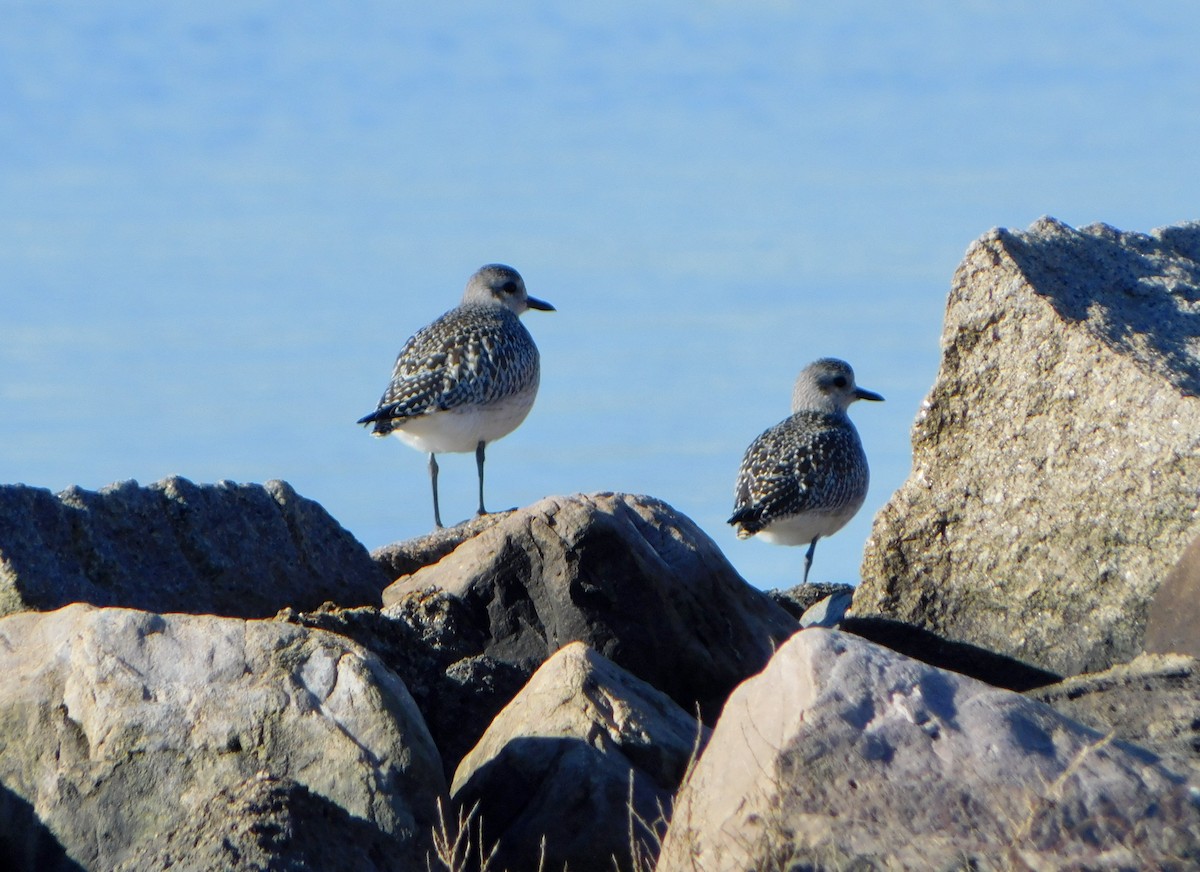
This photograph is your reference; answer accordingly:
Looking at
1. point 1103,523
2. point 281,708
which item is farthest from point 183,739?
point 1103,523

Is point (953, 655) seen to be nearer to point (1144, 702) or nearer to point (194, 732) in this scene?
point (1144, 702)

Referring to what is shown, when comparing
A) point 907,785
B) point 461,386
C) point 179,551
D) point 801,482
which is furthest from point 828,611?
point 907,785

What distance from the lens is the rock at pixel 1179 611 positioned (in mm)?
7199

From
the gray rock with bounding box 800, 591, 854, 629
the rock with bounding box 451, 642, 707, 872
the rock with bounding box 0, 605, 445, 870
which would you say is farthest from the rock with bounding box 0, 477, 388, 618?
the gray rock with bounding box 800, 591, 854, 629

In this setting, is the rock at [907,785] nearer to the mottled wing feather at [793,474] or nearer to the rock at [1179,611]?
the rock at [1179,611]

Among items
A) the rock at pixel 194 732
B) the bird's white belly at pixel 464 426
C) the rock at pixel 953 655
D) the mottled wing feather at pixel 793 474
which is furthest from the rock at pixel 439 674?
the mottled wing feather at pixel 793 474

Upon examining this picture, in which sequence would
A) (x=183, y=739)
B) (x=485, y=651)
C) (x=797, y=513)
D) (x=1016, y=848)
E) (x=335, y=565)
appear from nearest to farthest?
(x=1016, y=848) → (x=183, y=739) → (x=485, y=651) → (x=335, y=565) → (x=797, y=513)

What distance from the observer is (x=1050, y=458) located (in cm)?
834

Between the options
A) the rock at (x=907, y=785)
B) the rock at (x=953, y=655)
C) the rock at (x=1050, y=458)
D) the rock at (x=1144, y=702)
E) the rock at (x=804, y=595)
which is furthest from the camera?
the rock at (x=804, y=595)

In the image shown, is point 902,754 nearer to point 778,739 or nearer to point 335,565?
point 778,739

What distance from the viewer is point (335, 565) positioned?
27.9ft

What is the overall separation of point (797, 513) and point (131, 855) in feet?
32.3

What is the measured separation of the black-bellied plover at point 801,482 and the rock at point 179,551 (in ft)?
20.7

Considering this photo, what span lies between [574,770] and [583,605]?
1883mm
